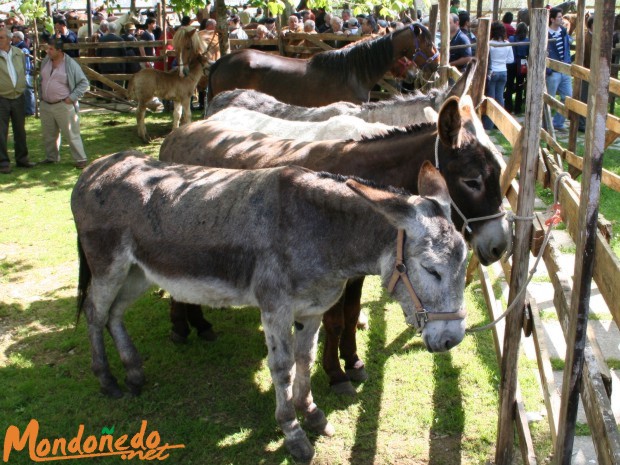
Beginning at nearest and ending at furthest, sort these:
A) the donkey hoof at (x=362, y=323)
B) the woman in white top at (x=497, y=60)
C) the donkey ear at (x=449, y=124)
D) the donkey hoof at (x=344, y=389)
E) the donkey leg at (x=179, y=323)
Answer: the donkey ear at (x=449, y=124)
the donkey hoof at (x=344, y=389)
the donkey leg at (x=179, y=323)
the donkey hoof at (x=362, y=323)
the woman in white top at (x=497, y=60)

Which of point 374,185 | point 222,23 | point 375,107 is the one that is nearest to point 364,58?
point 222,23

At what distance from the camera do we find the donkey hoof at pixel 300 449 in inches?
156

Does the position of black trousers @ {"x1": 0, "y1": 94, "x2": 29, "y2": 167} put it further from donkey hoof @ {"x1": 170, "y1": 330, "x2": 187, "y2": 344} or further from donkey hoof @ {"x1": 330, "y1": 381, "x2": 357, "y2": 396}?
donkey hoof @ {"x1": 330, "y1": 381, "x2": 357, "y2": 396}

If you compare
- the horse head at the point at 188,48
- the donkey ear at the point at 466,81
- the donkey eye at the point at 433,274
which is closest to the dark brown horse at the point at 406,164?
the donkey ear at the point at 466,81

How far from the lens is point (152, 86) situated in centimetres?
1299

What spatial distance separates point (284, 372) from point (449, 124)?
6.45ft

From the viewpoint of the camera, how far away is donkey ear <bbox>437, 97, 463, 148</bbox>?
13.3ft

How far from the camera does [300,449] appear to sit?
13.0 feet

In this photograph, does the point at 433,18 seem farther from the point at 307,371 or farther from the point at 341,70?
Result: the point at 307,371

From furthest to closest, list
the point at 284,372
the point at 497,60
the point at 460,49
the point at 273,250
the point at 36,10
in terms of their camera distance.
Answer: the point at 460,49
the point at 497,60
the point at 36,10
the point at 284,372
the point at 273,250

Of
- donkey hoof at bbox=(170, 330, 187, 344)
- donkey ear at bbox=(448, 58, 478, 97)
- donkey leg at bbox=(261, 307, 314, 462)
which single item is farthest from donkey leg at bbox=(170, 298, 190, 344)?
donkey ear at bbox=(448, 58, 478, 97)

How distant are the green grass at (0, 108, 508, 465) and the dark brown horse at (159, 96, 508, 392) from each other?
1.42ft

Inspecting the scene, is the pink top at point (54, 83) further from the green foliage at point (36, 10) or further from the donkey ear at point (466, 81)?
the donkey ear at point (466, 81)

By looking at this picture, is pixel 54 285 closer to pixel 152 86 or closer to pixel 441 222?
pixel 441 222
